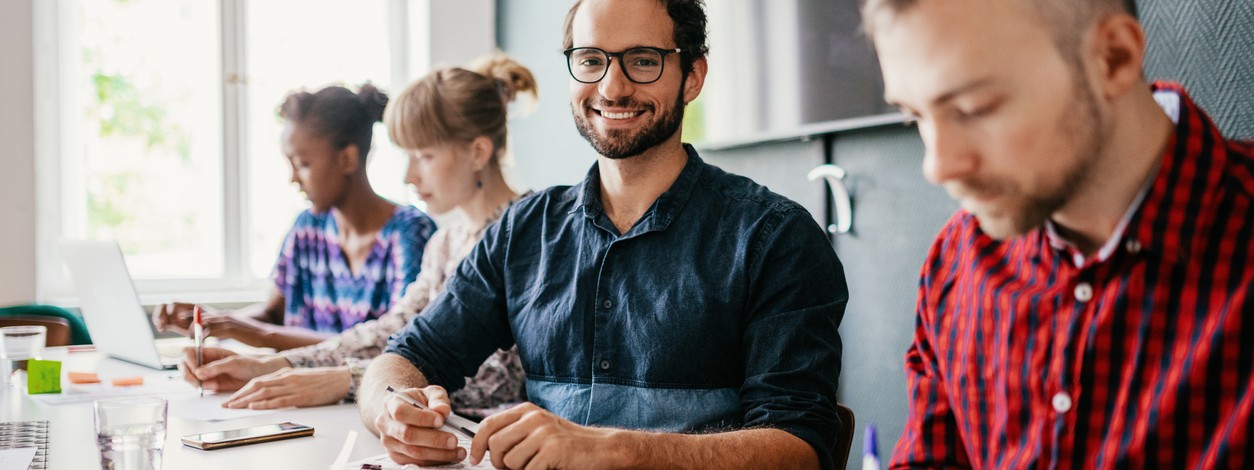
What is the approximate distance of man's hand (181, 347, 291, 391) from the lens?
1.75 meters

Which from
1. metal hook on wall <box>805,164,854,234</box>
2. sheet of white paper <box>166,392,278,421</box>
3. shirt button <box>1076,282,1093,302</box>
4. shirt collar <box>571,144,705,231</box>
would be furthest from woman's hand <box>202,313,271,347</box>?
shirt button <box>1076,282,1093,302</box>

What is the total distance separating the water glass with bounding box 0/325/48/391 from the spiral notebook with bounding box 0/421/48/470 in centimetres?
43

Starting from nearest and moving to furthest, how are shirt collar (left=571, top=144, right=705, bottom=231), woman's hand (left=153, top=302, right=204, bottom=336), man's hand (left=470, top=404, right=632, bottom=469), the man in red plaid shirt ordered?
the man in red plaid shirt
man's hand (left=470, top=404, right=632, bottom=469)
shirt collar (left=571, top=144, right=705, bottom=231)
woman's hand (left=153, top=302, right=204, bottom=336)

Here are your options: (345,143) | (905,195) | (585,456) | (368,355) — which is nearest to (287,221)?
(345,143)

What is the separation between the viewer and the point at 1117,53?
80 cm

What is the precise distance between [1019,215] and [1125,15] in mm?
188

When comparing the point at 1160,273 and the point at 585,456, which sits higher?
the point at 1160,273

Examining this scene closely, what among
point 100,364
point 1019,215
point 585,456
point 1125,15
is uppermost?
point 1125,15

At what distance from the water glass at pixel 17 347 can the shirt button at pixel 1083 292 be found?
6.08ft

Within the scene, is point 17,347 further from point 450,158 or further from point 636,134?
point 636,134

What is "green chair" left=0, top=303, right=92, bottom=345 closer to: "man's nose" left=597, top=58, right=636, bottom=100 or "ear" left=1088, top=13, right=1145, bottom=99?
"man's nose" left=597, top=58, right=636, bottom=100

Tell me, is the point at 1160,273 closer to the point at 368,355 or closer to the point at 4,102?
the point at 368,355

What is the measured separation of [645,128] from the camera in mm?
1524

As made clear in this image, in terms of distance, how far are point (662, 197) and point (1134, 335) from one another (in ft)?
2.55
